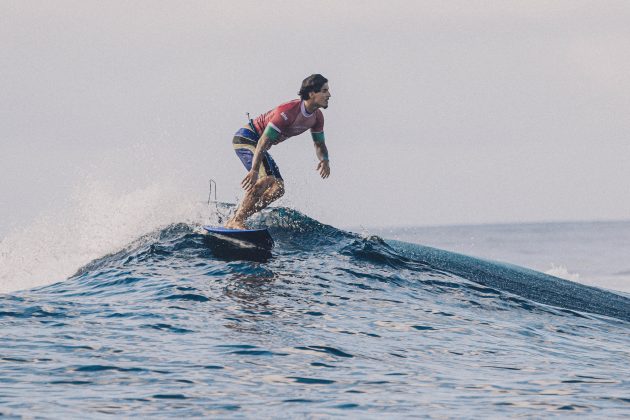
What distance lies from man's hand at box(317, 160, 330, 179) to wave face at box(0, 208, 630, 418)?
130 centimetres

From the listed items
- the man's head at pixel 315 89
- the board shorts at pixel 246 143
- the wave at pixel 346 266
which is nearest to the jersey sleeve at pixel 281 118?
the man's head at pixel 315 89

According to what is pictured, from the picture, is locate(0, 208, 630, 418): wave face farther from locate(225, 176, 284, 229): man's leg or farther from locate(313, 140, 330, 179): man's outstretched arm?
locate(313, 140, 330, 179): man's outstretched arm

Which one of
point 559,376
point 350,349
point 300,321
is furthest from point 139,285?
point 559,376

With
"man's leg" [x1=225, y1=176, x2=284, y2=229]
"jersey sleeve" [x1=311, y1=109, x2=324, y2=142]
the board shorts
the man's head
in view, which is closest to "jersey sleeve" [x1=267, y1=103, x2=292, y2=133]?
the man's head

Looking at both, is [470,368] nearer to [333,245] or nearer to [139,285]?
[139,285]

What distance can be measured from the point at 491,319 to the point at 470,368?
9.11 feet

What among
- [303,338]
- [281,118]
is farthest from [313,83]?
[303,338]

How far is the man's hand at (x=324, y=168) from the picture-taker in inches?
506

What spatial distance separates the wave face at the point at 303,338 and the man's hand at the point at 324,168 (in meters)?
1.30

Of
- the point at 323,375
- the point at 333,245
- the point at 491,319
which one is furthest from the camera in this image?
the point at 333,245

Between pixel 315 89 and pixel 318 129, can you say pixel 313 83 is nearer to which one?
pixel 315 89

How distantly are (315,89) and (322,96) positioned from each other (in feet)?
0.51

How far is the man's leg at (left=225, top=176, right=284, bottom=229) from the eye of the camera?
12.2 m

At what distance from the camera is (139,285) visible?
11.3 metres
